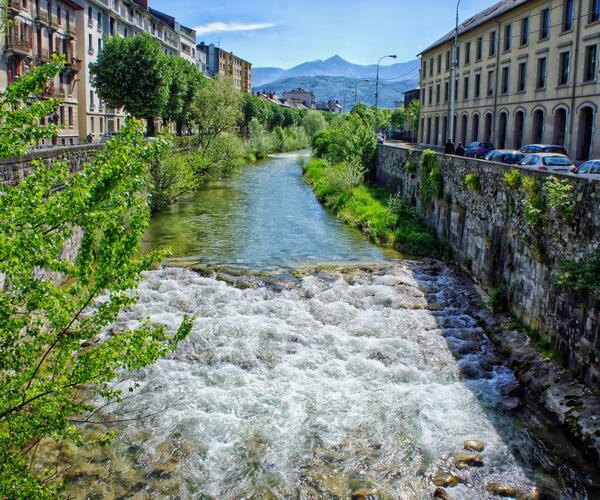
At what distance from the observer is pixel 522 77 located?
4150 cm

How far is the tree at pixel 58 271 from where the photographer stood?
17.1ft

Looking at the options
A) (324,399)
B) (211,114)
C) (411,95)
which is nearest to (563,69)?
(211,114)

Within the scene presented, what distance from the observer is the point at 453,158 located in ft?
70.7

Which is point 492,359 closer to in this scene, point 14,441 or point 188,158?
point 14,441

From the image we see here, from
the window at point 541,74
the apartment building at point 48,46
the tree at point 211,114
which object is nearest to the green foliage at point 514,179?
the window at point 541,74

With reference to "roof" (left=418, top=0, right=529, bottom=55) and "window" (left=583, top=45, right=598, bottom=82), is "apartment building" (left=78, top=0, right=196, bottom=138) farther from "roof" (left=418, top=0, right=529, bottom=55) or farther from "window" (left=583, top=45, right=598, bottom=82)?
"window" (left=583, top=45, right=598, bottom=82)

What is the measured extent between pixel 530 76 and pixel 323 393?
3528cm

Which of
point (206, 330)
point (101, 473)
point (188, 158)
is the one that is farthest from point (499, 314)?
point (188, 158)

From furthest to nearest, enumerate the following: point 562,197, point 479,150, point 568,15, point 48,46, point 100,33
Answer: point 100,33 < point 48,46 < point 479,150 < point 568,15 < point 562,197

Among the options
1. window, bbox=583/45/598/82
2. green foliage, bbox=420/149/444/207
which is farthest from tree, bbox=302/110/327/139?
green foliage, bbox=420/149/444/207

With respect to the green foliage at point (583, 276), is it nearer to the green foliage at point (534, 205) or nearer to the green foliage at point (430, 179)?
the green foliage at point (534, 205)

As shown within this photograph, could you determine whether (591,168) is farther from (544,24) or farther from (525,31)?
(525,31)

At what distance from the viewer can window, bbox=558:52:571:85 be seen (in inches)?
1410

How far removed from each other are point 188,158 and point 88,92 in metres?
21.6
